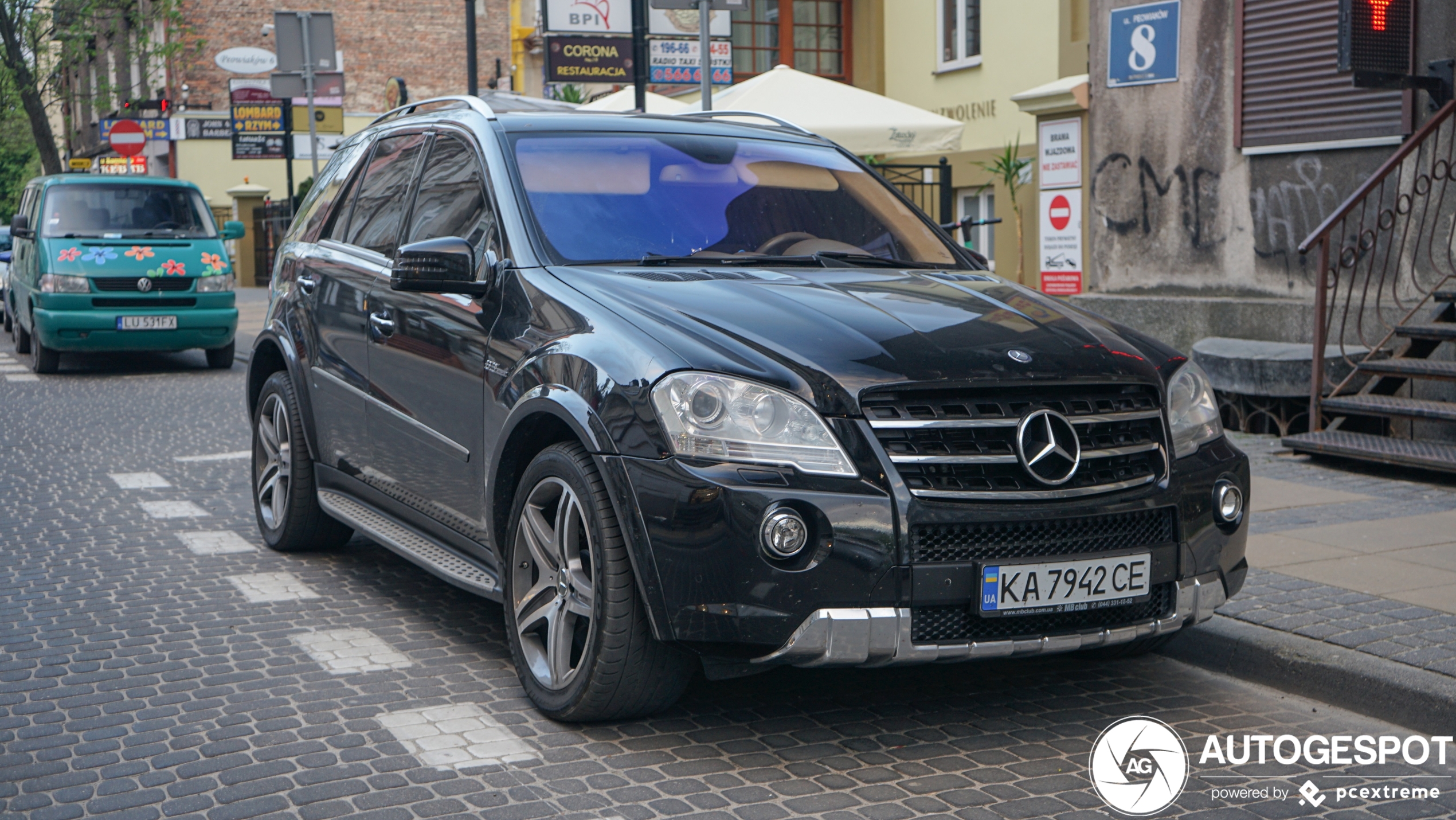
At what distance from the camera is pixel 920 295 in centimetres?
452

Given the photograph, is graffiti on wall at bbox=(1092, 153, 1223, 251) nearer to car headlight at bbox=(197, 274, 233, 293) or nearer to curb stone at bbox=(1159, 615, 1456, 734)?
curb stone at bbox=(1159, 615, 1456, 734)

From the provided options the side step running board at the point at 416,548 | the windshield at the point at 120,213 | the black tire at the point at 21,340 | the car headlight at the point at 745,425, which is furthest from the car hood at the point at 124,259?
the car headlight at the point at 745,425

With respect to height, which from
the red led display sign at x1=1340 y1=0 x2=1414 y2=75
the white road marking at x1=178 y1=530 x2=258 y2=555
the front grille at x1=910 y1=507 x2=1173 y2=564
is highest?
the red led display sign at x1=1340 y1=0 x2=1414 y2=75

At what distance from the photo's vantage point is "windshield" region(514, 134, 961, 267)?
483cm

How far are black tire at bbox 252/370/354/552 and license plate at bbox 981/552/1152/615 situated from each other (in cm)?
350

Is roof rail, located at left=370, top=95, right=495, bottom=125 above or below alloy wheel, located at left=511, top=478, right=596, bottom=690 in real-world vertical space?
above

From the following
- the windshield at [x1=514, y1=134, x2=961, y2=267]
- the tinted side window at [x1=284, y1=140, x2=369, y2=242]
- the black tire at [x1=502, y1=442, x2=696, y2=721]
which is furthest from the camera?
the tinted side window at [x1=284, y1=140, x2=369, y2=242]

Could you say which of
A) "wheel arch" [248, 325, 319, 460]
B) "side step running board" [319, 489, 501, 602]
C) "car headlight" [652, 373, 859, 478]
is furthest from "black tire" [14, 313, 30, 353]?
"car headlight" [652, 373, 859, 478]

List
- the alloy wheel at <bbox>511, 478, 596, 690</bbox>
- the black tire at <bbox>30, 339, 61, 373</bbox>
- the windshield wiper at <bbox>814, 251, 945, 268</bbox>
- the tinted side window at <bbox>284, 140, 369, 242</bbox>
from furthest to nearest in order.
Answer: the black tire at <bbox>30, 339, 61, 373</bbox>, the tinted side window at <bbox>284, 140, 369, 242</bbox>, the windshield wiper at <bbox>814, 251, 945, 268</bbox>, the alloy wheel at <bbox>511, 478, 596, 690</bbox>

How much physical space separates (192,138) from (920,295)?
40716 mm

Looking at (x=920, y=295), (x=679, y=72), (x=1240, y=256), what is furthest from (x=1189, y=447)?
(x=679, y=72)

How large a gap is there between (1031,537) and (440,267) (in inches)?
78.7

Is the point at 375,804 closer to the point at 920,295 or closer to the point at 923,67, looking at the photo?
the point at 920,295

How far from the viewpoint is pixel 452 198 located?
5.29 metres
